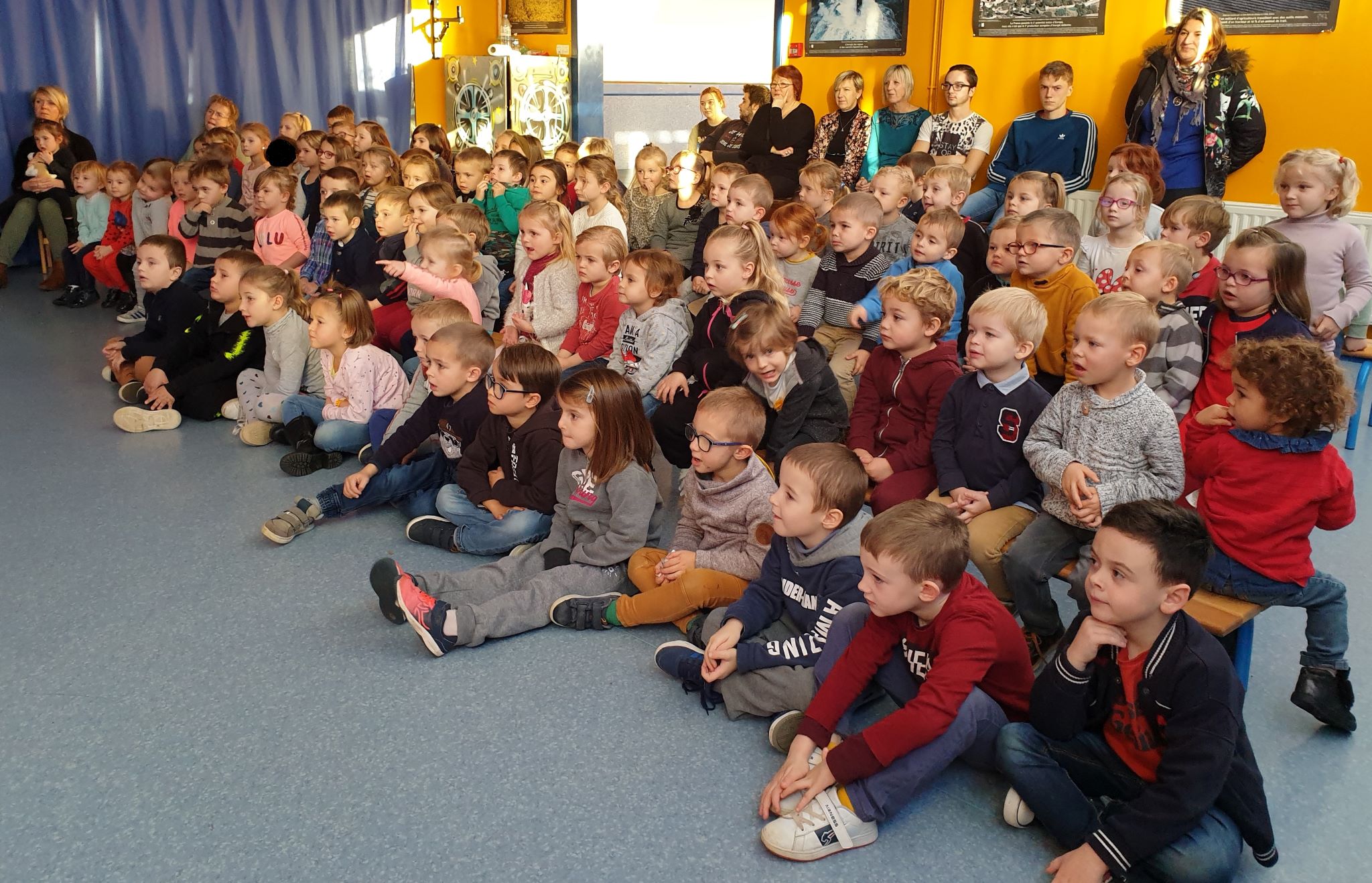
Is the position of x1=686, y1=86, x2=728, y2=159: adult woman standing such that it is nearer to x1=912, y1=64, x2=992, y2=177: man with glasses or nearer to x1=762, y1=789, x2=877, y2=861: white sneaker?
x1=912, y1=64, x2=992, y2=177: man with glasses

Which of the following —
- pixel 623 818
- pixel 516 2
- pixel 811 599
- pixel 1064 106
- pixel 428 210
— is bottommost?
pixel 623 818

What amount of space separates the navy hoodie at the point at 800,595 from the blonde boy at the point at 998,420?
45 centimetres

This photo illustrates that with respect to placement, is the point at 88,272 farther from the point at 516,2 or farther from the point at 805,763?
the point at 805,763

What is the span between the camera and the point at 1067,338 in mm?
3389

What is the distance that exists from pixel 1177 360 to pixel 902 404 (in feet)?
2.71

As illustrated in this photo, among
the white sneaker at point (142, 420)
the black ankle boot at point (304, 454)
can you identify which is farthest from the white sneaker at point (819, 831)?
the white sneaker at point (142, 420)

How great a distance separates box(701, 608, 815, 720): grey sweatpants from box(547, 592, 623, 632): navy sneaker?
0.48 metres

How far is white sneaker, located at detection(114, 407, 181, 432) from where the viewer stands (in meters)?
4.29

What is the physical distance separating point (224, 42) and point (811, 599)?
28.5 feet

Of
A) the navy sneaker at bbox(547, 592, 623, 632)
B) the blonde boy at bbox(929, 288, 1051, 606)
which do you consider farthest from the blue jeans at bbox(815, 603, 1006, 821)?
the navy sneaker at bbox(547, 592, 623, 632)

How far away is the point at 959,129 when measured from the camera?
6559mm

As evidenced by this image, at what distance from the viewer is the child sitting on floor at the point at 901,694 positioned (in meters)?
1.94

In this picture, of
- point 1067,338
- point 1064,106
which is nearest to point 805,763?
point 1067,338

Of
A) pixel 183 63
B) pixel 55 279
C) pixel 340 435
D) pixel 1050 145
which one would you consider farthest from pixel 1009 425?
pixel 183 63
